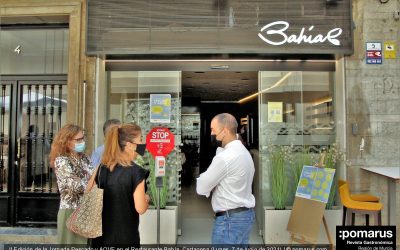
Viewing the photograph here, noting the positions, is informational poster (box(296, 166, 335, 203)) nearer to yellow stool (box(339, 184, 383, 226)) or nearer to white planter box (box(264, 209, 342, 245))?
yellow stool (box(339, 184, 383, 226))

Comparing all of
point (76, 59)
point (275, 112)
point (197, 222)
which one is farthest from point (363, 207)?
point (76, 59)

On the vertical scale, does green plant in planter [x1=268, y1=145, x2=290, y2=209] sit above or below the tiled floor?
above

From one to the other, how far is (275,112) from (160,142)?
2067 mm

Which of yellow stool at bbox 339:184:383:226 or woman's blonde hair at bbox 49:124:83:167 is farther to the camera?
yellow stool at bbox 339:184:383:226

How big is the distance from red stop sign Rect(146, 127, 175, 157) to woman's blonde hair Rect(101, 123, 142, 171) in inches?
63.4

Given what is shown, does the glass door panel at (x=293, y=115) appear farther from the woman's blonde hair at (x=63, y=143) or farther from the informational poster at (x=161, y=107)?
the woman's blonde hair at (x=63, y=143)

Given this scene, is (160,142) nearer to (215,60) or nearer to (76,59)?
(215,60)

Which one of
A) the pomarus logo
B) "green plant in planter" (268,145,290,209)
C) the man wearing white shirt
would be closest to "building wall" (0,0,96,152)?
the pomarus logo

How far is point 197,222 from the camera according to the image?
5.82m

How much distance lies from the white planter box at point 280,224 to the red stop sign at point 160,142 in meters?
1.72

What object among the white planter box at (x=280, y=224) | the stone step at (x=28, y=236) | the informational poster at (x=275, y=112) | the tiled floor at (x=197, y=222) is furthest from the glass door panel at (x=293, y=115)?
the stone step at (x=28, y=236)

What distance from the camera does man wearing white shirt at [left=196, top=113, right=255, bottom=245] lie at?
8.69ft

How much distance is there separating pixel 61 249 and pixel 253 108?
29.0 feet

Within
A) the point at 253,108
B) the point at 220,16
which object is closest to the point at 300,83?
the point at 220,16
